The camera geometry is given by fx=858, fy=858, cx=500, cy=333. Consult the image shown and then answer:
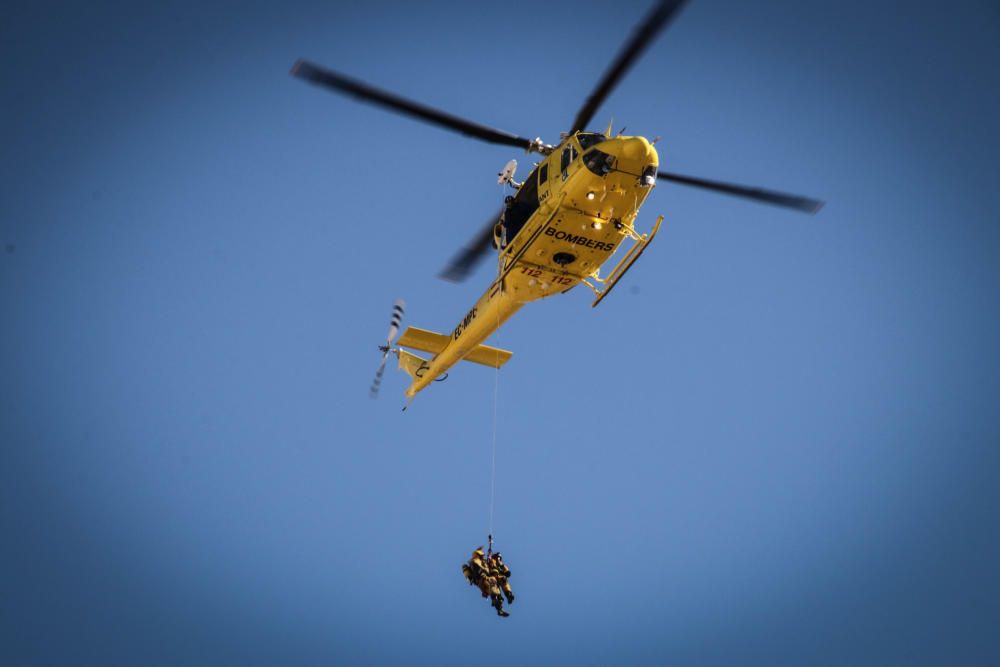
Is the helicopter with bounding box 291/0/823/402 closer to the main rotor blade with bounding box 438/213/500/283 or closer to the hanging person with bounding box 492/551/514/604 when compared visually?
the main rotor blade with bounding box 438/213/500/283

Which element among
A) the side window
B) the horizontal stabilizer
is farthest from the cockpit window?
the horizontal stabilizer

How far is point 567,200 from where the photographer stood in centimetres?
1073

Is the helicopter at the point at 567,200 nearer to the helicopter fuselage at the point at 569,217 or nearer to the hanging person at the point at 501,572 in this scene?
the helicopter fuselage at the point at 569,217

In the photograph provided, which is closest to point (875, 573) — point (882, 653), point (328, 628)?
point (882, 653)

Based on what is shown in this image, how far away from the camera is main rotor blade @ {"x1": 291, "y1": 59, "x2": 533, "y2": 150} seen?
31.2 ft

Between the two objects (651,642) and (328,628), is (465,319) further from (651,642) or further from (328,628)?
(328,628)

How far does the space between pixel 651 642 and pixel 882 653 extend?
12.0 meters

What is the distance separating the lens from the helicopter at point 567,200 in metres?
9.88

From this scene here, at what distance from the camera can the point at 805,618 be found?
45.5 metres

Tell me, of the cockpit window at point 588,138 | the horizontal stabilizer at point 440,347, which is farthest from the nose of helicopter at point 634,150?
the horizontal stabilizer at point 440,347

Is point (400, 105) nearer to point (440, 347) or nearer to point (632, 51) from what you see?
point (632, 51)

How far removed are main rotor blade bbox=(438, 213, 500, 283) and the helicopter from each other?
1 centimetres

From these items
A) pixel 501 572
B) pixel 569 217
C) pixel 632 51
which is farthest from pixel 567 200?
pixel 501 572

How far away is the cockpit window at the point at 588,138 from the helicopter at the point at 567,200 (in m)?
0.01
